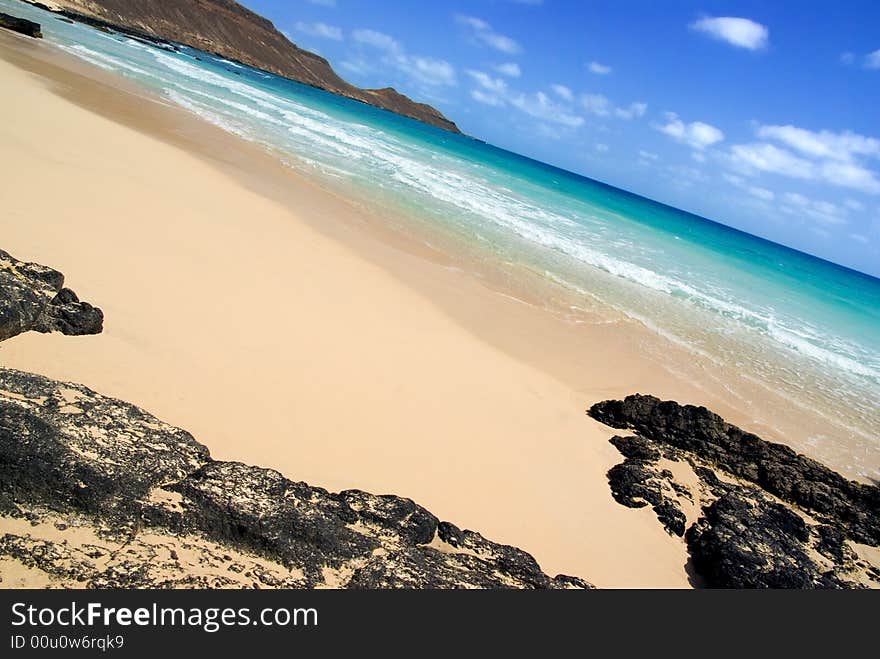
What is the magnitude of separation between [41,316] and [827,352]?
20.5m

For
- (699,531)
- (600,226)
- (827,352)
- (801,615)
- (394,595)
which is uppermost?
(600,226)

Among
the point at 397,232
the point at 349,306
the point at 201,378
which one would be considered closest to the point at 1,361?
the point at 201,378

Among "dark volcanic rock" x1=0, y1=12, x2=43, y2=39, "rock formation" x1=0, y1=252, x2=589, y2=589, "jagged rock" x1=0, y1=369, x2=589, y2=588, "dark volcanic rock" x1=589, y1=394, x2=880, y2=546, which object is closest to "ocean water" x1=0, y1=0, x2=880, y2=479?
"dark volcanic rock" x1=0, y1=12, x2=43, y2=39

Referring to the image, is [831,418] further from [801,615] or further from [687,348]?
[801,615]

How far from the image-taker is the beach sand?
465 cm

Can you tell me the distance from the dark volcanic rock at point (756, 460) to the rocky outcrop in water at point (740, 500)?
0.01 meters

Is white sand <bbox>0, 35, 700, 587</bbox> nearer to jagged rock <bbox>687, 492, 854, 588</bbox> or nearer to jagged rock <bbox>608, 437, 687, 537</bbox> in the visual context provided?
jagged rock <bbox>608, 437, 687, 537</bbox>

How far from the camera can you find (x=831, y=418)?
35.3 feet

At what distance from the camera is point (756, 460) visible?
6.91m

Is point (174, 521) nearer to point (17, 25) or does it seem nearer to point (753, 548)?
point (753, 548)

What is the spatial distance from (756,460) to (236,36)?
144093 millimetres

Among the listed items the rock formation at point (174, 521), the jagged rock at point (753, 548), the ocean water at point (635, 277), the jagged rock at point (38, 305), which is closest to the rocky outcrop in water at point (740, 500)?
the jagged rock at point (753, 548)

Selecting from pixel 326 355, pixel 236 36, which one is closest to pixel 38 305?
pixel 326 355

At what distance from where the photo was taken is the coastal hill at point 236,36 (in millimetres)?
89375
